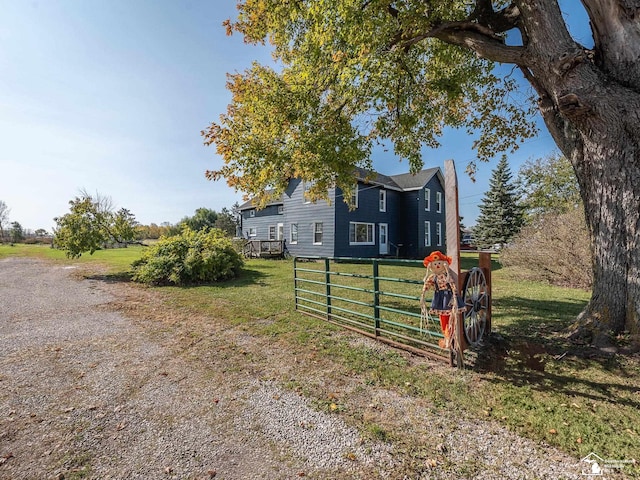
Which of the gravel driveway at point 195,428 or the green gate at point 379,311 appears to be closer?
the gravel driveway at point 195,428

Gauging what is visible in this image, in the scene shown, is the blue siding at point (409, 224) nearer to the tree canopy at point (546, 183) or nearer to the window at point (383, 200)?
the window at point (383, 200)

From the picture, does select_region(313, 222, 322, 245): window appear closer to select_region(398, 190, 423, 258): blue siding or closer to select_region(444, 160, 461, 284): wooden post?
select_region(398, 190, 423, 258): blue siding

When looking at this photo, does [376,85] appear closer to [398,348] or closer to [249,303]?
[398,348]

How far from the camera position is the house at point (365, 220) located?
693 inches

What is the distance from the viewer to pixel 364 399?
10.1 feet

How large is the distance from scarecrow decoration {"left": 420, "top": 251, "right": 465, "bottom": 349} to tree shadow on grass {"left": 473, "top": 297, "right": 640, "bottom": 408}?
84cm

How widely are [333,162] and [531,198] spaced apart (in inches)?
1165

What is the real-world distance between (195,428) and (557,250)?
11440 mm

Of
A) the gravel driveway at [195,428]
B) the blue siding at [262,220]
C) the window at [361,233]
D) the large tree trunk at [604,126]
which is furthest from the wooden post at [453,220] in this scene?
the blue siding at [262,220]

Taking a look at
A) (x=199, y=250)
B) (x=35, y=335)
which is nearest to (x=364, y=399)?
(x=35, y=335)

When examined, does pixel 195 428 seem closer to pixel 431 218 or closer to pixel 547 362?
pixel 547 362

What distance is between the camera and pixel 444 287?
11.9ft

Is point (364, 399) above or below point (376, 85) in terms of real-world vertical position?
below

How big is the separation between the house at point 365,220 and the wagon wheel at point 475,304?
40.2 ft
